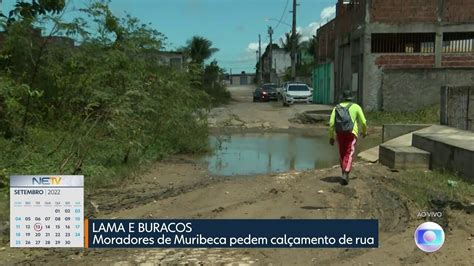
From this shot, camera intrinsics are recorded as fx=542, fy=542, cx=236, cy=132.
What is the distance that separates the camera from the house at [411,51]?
24797 millimetres

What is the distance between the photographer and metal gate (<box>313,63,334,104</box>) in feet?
121

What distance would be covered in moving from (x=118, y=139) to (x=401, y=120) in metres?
15.6

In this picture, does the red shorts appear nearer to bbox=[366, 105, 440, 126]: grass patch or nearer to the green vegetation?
the green vegetation

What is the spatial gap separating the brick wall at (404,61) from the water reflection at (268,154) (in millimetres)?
8260

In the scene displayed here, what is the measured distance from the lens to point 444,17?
84.9ft

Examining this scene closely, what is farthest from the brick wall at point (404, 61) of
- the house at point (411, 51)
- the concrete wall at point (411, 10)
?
the concrete wall at point (411, 10)

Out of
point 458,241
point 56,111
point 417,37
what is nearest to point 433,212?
point 458,241

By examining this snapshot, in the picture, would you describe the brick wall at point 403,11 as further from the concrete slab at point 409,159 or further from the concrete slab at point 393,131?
the concrete slab at point 409,159

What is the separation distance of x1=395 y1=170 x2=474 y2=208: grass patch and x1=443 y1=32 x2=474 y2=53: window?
18.3 m

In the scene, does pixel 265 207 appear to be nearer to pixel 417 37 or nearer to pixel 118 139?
pixel 118 139

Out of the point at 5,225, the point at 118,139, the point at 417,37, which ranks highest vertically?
the point at 417,37

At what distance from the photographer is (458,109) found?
48.3ft

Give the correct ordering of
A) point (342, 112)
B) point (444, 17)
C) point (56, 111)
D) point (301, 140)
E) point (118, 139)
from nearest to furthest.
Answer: point (342, 112)
point (118, 139)
point (56, 111)
point (301, 140)
point (444, 17)

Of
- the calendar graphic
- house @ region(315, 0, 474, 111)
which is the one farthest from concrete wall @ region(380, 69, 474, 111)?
the calendar graphic
